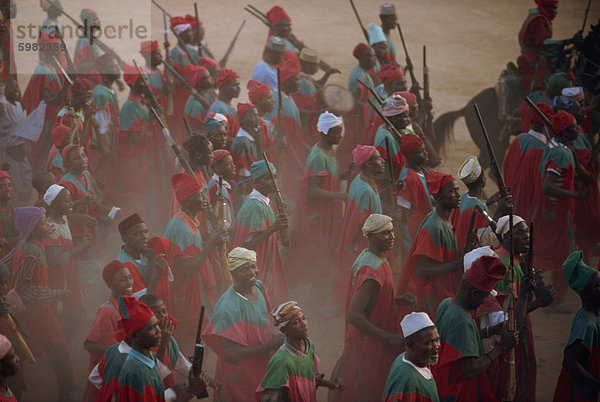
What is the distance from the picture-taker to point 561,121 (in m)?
8.88

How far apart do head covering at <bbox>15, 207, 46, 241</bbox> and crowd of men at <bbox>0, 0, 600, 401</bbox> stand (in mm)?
20

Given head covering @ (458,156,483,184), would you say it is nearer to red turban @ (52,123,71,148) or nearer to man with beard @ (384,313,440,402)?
man with beard @ (384,313,440,402)

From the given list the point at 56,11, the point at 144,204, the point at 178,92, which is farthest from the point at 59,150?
the point at 56,11

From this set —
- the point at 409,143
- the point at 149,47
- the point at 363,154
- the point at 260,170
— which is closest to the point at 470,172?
the point at 409,143

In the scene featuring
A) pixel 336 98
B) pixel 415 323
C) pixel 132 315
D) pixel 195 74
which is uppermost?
pixel 415 323

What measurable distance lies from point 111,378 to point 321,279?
437cm

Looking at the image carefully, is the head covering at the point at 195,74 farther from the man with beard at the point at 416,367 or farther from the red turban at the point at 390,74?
the man with beard at the point at 416,367

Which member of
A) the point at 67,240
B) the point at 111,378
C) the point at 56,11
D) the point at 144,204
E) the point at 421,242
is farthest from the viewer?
the point at 56,11

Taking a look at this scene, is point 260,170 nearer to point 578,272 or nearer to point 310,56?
point 578,272

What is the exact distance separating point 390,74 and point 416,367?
22.5 feet

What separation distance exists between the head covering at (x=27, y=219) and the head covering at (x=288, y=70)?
457 centimetres

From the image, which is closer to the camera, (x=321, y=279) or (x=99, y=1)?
(x=321, y=279)

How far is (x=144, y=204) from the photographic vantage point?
36.3 feet

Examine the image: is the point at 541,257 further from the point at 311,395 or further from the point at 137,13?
the point at 137,13
